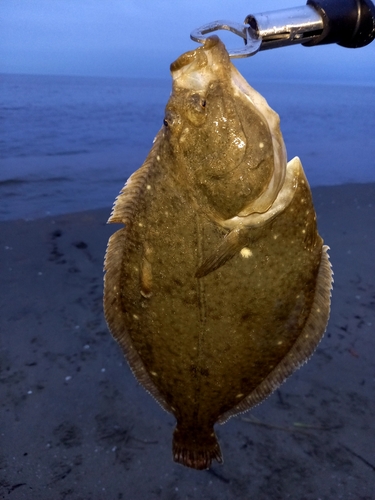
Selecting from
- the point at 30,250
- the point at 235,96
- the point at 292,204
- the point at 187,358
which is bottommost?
the point at 30,250

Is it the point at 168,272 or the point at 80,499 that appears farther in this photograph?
the point at 80,499

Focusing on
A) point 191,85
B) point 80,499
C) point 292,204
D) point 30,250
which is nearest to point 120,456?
point 80,499

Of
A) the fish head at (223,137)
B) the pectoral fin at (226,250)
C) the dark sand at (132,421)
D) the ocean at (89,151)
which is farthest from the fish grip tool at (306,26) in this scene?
the ocean at (89,151)

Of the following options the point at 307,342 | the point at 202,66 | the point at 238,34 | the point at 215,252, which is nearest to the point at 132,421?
the point at 307,342

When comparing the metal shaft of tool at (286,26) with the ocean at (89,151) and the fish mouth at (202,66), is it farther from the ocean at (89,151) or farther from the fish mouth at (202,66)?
the ocean at (89,151)

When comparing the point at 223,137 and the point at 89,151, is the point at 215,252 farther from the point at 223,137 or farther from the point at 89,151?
the point at 89,151

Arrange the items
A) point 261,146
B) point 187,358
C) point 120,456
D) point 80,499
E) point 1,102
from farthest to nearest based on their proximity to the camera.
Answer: point 1,102
point 120,456
point 80,499
point 187,358
point 261,146

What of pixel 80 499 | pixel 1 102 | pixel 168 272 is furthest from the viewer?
pixel 1 102

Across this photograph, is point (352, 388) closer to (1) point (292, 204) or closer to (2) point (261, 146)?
(1) point (292, 204)
